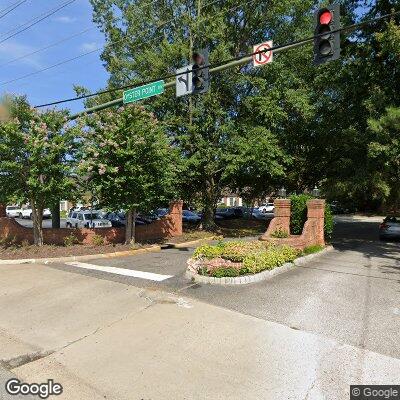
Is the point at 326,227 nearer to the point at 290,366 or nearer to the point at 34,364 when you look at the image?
the point at 290,366

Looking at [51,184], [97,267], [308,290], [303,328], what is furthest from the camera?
[51,184]

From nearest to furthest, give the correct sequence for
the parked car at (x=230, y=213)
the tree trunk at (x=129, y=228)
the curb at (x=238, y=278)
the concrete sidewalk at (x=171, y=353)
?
1. the concrete sidewalk at (x=171, y=353)
2. the curb at (x=238, y=278)
3. the tree trunk at (x=129, y=228)
4. the parked car at (x=230, y=213)

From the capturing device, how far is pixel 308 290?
948 centimetres

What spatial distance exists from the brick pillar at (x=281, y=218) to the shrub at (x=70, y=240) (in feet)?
24.7

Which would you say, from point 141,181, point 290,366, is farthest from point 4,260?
point 290,366

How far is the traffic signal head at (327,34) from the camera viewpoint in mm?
8406

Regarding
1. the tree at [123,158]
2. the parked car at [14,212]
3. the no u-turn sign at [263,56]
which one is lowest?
the parked car at [14,212]

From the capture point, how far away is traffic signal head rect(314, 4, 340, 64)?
8406mm

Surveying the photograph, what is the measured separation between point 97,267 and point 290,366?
8140mm

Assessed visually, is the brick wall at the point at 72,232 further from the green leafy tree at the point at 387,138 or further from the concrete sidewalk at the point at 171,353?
the green leafy tree at the point at 387,138

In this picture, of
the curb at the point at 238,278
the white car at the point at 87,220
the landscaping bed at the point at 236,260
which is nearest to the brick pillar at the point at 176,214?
the white car at the point at 87,220

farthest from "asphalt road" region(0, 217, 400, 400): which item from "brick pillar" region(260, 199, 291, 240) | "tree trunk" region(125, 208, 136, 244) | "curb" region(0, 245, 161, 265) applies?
"tree trunk" region(125, 208, 136, 244)

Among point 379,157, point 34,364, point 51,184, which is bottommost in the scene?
point 34,364

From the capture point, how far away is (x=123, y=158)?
15.6 meters
